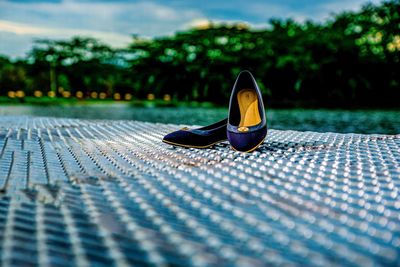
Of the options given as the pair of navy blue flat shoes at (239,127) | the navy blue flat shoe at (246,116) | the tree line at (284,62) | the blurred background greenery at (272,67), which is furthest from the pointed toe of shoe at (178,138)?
the tree line at (284,62)

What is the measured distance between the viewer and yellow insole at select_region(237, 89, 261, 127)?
215 cm

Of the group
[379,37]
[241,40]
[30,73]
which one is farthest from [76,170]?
[30,73]

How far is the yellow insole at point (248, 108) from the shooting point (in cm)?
215

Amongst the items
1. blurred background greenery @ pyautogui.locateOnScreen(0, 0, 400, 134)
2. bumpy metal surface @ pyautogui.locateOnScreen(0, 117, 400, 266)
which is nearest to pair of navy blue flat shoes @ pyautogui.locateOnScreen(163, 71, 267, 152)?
bumpy metal surface @ pyautogui.locateOnScreen(0, 117, 400, 266)

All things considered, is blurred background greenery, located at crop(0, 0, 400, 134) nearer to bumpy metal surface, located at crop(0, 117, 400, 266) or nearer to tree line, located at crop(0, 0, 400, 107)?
tree line, located at crop(0, 0, 400, 107)

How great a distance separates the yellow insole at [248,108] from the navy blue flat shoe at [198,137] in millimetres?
110

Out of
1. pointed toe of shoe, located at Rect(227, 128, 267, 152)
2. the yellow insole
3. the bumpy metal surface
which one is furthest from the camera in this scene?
the yellow insole

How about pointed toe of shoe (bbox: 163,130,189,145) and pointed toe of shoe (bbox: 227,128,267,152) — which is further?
pointed toe of shoe (bbox: 163,130,189,145)

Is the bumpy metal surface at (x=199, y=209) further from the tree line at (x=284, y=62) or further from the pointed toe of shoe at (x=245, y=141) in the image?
the tree line at (x=284, y=62)

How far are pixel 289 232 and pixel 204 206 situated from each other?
0.23 meters

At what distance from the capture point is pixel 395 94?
14508 millimetres

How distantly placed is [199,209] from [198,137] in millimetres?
1041

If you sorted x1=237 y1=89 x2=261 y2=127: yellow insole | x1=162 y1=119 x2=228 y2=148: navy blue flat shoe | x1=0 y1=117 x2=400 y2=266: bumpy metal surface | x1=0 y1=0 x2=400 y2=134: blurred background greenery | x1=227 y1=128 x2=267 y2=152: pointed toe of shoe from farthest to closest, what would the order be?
x1=0 y1=0 x2=400 y2=134: blurred background greenery → x1=237 y1=89 x2=261 y2=127: yellow insole → x1=162 y1=119 x2=228 y2=148: navy blue flat shoe → x1=227 y1=128 x2=267 y2=152: pointed toe of shoe → x1=0 y1=117 x2=400 y2=266: bumpy metal surface

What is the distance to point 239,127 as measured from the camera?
6.50 feet
